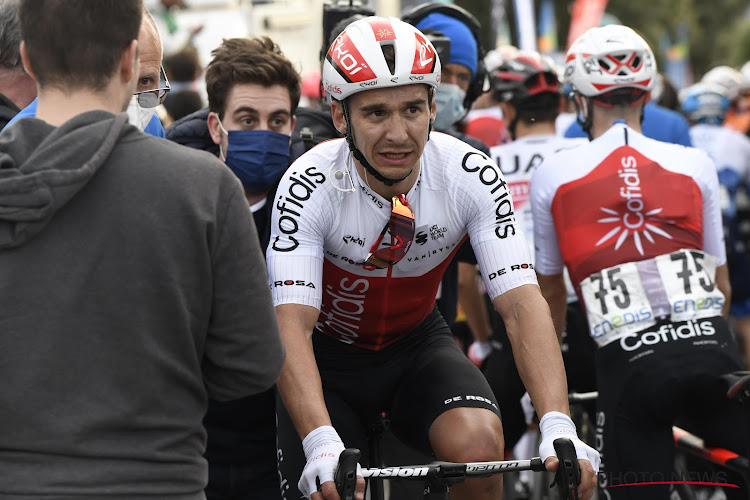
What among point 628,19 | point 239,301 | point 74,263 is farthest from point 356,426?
point 628,19

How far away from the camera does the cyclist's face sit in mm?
3822

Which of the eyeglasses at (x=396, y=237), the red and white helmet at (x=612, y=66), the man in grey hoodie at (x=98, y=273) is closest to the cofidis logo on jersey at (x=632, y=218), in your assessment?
the red and white helmet at (x=612, y=66)

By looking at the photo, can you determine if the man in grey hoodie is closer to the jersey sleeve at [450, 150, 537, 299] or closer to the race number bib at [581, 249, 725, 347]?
the jersey sleeve at [450, 150, 537, 299]

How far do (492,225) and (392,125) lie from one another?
54 centimetres

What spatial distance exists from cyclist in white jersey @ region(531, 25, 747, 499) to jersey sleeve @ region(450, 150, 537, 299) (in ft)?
3.32

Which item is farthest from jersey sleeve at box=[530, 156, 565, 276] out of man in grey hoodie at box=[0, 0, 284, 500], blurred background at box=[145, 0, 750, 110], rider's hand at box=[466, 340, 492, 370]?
man in grey hoodie at box=[0, 0, 284, 500]

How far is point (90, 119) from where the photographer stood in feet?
7.82

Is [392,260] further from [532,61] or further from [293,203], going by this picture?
[532,61]

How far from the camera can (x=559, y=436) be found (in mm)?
3424

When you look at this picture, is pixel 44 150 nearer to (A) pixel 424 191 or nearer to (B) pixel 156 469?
(B) pixel 156 469

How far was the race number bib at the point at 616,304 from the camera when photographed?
466 centimetres

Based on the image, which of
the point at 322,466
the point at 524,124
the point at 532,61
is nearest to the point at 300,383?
the point at 322,466

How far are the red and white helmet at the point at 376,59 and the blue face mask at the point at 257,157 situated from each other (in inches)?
32.6

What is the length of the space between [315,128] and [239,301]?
278 cm
